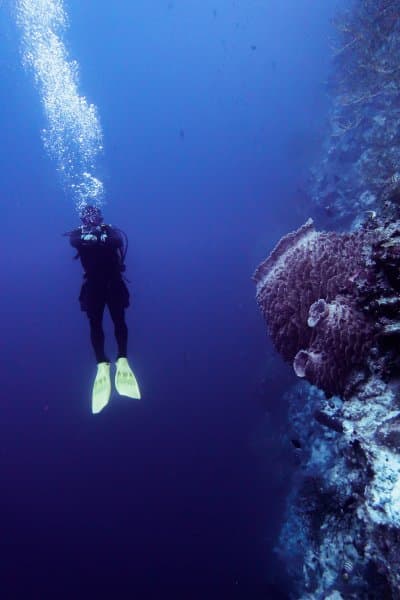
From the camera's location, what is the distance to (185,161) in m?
78.9

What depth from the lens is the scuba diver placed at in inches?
208

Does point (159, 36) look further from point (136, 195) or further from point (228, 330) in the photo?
point (228, 330)

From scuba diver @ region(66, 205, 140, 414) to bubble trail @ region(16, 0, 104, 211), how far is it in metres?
23.9

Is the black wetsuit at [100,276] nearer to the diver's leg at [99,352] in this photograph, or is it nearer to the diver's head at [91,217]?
the diver's leg at [99,352]

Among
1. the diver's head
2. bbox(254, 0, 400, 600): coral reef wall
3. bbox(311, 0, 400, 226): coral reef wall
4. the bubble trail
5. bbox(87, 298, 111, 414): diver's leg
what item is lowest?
bbox(254, 0, 400, 600): coral reef wall

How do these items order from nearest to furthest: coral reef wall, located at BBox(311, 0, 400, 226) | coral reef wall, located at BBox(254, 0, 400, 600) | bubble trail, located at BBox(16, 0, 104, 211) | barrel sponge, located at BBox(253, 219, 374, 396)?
coral reef wall, located at BBox(254, 0, 400, 600), barrel sponge, located at BBox(253, 219, 374, 396), coral reef wall, located at BBox(311, 0, 400, 226), bubble trail, located at BBox(16, 0, 104, 211)

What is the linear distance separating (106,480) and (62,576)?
16.9ft

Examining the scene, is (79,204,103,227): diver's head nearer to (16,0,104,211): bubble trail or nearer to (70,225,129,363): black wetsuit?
(70,225,129,363): black wetsuit

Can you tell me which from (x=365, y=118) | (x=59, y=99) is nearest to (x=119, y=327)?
(x=365, y=118)

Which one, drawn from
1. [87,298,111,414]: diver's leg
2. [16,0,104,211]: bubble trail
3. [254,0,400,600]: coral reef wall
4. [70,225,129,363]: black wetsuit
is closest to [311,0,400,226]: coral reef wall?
[254,0,400,600]: coral reef wall

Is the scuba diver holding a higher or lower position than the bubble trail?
lower

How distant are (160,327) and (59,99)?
22.4 metres

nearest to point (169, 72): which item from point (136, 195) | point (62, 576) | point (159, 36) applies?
point (159, 36)

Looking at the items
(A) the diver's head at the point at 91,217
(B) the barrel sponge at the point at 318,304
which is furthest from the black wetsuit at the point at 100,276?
(B) the barrel sponge at the point at 318,304
